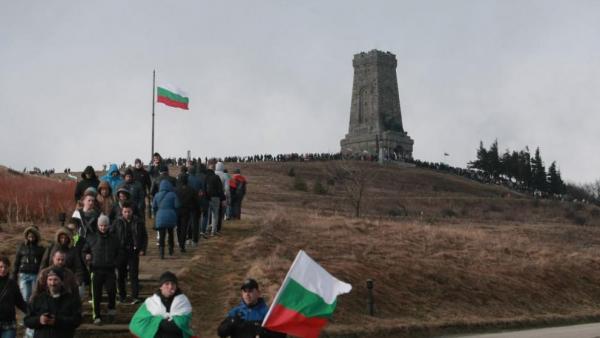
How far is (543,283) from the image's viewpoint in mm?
19750

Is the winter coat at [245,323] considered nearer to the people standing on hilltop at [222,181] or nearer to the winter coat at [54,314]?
the winter coat at [54,314]

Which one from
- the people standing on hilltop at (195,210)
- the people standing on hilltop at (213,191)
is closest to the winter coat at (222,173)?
the people standing on hilltop at (213,191)

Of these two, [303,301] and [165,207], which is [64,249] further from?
[165,207]

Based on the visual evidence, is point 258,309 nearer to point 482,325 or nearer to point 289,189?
point 482,325

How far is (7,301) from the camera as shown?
7.98 m

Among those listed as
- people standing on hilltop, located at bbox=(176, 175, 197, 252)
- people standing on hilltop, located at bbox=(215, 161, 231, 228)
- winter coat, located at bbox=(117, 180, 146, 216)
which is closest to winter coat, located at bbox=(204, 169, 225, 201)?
people standing on hilltop, located at bbox=(215, 161, 231, 228)

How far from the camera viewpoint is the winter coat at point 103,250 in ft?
34.8

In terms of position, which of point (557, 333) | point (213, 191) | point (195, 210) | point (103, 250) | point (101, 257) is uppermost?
point (213, 191)

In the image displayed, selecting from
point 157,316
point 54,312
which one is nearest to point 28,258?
point 54,312

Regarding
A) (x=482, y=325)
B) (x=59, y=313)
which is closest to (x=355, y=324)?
(x=482, y=325)

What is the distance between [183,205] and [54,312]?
27.8 feet

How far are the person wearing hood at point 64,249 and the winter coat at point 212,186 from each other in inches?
297

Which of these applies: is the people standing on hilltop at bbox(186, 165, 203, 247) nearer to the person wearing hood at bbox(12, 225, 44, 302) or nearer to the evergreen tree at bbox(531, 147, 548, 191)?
the person wearing hood at bbox(12, 225, 44, 302)

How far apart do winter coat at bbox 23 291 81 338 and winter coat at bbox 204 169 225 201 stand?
10.3 metres
